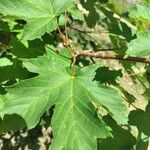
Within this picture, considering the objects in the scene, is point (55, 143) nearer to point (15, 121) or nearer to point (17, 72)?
point (15, 121)

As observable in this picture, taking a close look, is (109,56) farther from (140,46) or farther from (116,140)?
(116,140)

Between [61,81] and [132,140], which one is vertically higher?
[61,81]

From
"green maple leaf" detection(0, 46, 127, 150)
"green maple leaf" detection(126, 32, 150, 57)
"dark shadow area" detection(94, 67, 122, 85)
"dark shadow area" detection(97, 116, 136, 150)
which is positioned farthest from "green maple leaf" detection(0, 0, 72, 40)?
"dark shadow area" detection(97, 116, 136, 150)

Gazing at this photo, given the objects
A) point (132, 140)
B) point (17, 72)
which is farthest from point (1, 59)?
point (132, 140)

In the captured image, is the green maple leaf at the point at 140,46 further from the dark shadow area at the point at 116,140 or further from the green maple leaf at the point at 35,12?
the dark shadow area at the point at 116,140

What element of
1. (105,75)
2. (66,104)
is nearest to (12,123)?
(66,104)
